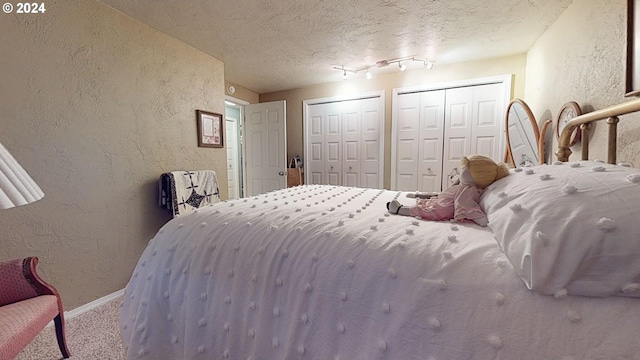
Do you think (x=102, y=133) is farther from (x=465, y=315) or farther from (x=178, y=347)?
(x=465, y=315)

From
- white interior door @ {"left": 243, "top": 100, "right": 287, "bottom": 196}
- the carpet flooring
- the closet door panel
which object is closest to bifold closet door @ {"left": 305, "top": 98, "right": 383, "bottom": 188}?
the closet door panel

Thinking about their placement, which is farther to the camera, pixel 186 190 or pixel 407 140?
pixel 407 140

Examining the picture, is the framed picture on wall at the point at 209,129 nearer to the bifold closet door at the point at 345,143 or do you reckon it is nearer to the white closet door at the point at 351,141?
the bifold closet door at the point at 345,143

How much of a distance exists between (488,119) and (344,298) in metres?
3.35

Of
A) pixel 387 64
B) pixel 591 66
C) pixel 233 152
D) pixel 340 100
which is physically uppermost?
pixel 387 64

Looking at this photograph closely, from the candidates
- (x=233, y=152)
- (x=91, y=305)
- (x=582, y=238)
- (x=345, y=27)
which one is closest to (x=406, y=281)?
(x=582, y=238)

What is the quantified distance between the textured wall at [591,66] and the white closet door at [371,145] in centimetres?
185

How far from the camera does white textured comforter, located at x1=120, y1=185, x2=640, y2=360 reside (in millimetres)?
576

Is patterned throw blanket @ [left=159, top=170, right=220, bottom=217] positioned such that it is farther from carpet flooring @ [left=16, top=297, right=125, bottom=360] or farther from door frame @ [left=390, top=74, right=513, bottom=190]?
door frame @ [left=390, top=74, right=513, bottom=190]

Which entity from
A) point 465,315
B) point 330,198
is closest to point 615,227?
point 465,315

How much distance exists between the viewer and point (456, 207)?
105 centimetres

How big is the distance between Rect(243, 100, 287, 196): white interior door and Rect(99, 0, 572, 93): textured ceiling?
3.03 ft

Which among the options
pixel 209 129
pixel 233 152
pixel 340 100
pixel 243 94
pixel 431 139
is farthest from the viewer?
pixel 233 152

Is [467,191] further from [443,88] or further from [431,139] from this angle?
[443,88]
